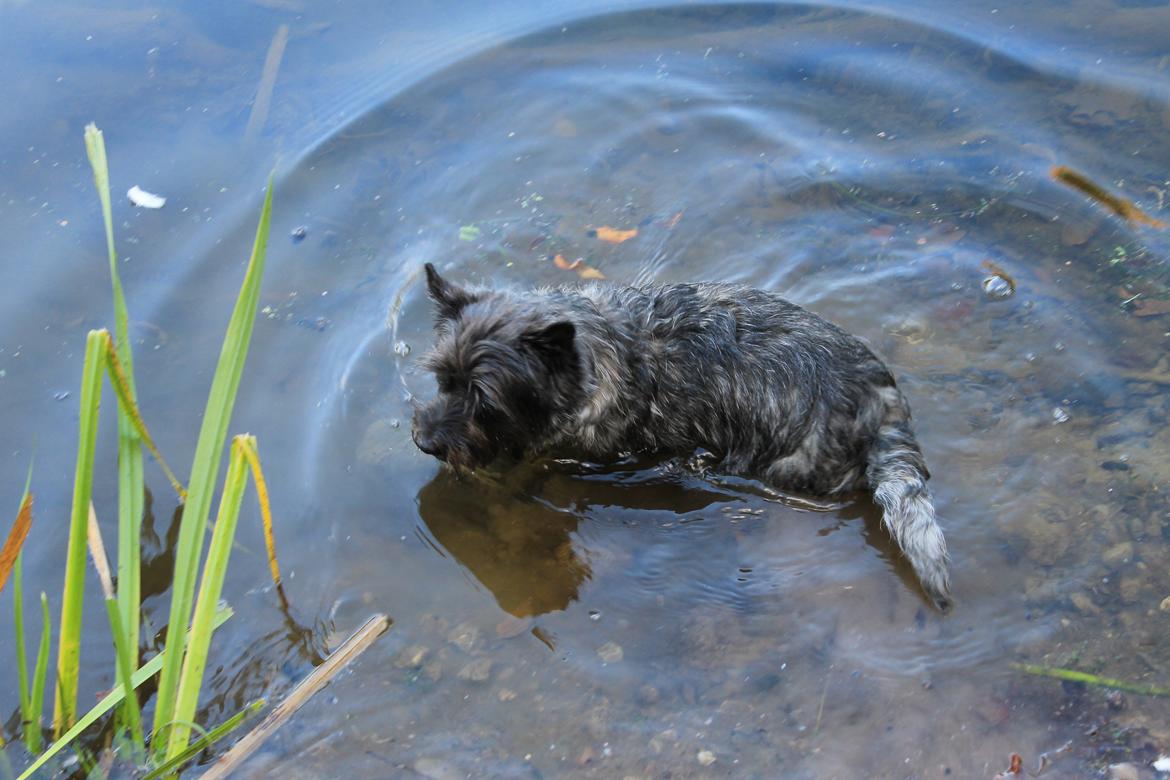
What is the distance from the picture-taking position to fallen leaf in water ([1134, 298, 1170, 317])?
591 centimetres

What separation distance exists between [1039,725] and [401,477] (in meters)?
3.43

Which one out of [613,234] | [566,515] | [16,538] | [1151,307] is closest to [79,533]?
[16,538]

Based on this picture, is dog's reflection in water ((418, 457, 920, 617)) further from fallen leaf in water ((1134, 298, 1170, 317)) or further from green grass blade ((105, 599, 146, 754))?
fallen leaf in water ((1134, 298, 1170, 317))

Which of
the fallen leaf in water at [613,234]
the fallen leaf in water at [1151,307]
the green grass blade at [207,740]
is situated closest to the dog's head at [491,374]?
the green grass blade at [207,740]

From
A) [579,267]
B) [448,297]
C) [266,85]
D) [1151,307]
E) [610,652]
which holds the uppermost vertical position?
[266,85]

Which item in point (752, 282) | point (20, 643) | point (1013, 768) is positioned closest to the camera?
point (20, 643)

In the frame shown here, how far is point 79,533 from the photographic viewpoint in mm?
3447

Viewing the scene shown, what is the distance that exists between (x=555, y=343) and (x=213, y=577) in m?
1.83

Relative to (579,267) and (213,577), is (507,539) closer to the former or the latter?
(213,577)

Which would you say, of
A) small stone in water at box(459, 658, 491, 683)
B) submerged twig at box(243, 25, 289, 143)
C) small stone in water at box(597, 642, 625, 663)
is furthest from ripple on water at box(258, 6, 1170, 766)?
submerged twig at box(243, 25, 289, 143)

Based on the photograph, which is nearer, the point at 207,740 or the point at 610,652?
the point at 207,740

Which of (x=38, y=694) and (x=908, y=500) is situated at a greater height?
(x=38, y=694)

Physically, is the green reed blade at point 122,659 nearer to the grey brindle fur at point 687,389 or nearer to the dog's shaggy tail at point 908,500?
the grey brindle fur at point 687,389

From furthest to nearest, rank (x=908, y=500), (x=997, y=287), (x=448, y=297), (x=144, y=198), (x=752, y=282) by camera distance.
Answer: (x=144, y=198) → (x=752, y=282) → (x=997, y=287) → (x=448, y=297) → (x=908, y=500)
